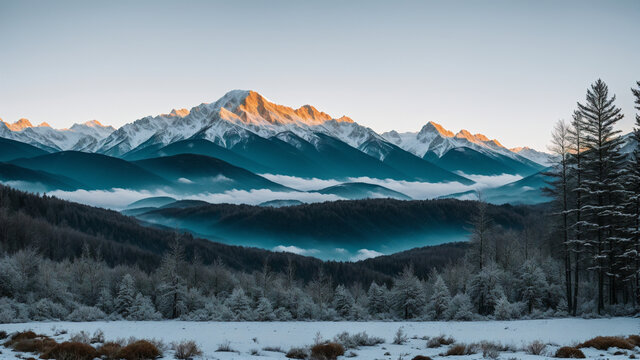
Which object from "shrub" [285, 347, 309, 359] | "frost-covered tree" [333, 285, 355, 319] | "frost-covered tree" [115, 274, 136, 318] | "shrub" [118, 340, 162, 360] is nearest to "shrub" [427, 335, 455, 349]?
"shrub" [285, 347, 309, 359]

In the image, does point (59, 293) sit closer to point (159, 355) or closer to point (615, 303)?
point (159, 355)

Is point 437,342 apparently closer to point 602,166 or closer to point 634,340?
point 634,340

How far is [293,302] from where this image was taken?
50938 mm

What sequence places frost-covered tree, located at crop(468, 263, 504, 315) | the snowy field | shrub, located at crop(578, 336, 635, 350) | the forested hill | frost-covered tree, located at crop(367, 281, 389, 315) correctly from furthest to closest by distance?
1. the forested hill
2. frost-covered tree, located at crop(367, 281, 389, 315)
3. frost-covered tree, located at crop(468, 263, 504, 315)
4. the snowy field
5. shrub, located at crop(578, 336, 635, 350)

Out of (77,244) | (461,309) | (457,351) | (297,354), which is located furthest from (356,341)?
(77,244)

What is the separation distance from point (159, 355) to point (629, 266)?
132ft

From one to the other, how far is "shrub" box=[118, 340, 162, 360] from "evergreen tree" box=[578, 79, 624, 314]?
133 ft

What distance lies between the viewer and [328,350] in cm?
2402

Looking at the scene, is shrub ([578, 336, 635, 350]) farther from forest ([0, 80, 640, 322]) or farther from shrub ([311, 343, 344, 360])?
forest ([0, 80, 640, 322])

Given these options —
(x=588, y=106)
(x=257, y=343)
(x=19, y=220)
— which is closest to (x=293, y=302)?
(x=257, y=343)

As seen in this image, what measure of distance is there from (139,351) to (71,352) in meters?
2.70

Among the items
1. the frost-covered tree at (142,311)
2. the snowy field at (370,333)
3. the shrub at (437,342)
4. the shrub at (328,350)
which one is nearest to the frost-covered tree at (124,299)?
the frost-covered tree at (142,311)

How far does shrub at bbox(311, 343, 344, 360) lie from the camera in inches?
933

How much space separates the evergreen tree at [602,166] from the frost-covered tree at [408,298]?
57.0 feet
